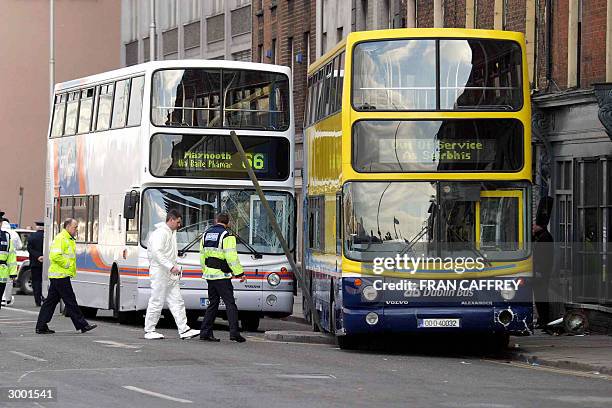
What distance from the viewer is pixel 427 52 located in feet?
69.3

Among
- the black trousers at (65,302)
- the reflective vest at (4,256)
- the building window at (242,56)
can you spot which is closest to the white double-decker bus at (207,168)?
the reflective vest at (4,256)

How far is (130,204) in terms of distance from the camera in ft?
85.6

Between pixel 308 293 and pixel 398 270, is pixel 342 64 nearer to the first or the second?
pixel 398 270

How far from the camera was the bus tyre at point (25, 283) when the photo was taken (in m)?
43.5

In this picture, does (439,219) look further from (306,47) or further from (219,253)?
(306,47)

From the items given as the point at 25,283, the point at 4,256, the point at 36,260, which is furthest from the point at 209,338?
the point at 25,283

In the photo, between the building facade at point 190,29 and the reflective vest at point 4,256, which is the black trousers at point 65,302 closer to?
the reflective vest at point 4,256

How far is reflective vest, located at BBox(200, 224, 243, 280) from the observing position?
23.2m

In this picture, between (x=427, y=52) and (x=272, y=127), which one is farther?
(x=272, y=127)

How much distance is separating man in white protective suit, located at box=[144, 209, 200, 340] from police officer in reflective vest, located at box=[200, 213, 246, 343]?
13.3 inches

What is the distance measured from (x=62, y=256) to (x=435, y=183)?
627cm

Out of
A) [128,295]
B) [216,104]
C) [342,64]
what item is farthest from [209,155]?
[342,64]

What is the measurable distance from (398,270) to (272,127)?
6.24 meters

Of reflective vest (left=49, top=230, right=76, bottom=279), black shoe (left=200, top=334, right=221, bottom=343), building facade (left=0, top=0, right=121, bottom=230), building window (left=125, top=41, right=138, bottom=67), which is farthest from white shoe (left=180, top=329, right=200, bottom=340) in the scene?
building facade (left=0, top=0, right=121, bottom=230)
